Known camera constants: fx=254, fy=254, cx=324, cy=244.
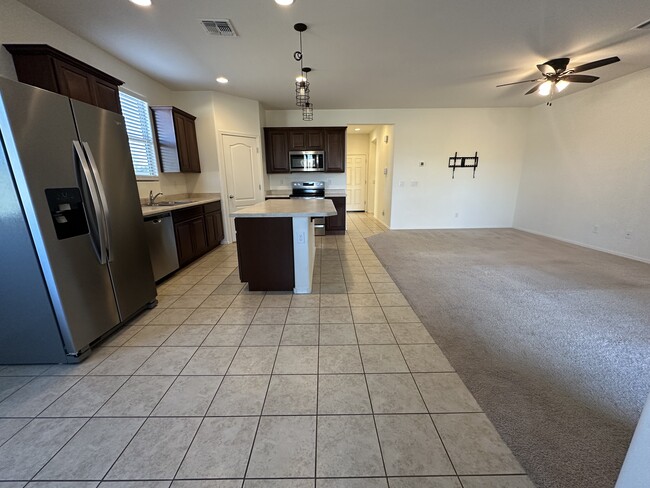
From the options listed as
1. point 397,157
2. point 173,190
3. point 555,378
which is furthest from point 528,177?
point 173,190

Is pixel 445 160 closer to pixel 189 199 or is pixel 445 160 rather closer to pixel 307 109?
pixel 307 109

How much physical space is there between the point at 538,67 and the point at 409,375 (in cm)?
437

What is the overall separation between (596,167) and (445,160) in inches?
99.0

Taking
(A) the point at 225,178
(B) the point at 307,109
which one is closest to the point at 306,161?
(A) the point at 225,178

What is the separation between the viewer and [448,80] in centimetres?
404

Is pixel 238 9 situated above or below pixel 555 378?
above

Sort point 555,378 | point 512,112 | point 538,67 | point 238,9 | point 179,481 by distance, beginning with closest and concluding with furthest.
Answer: point 179,481
point 555,378
point 238,9
point 538,67
point 512,112

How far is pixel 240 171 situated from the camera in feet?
16.7

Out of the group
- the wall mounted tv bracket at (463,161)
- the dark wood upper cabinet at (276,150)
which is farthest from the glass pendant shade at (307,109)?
the wall mounted tv bracket at (463,161)

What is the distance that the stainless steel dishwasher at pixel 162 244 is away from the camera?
2.90 m

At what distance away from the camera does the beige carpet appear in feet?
4.03

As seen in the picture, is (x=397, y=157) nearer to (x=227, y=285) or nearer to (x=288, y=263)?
(x=288, y=263)

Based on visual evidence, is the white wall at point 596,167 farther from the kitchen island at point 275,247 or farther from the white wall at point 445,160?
the kitchen island at point 275,247

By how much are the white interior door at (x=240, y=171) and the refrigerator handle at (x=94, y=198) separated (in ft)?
10.4
